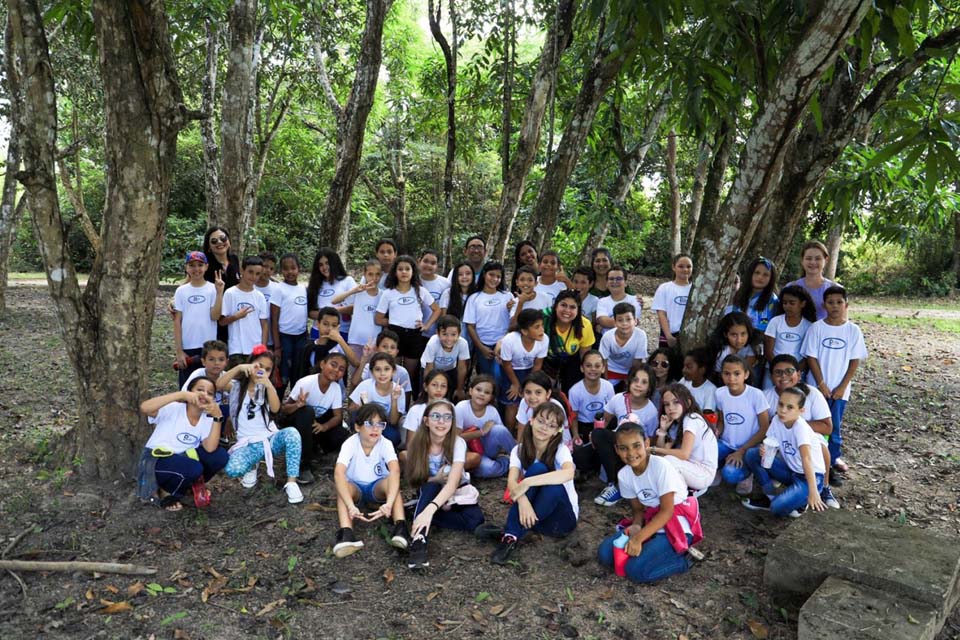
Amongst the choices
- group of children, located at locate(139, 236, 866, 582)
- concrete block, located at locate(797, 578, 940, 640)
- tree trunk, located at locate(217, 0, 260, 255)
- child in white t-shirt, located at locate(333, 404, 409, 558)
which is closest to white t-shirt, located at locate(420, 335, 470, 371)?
group of children, located at locate(139, 236, 866, 582)

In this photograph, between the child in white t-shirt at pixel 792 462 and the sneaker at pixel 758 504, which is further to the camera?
the sneaker at pixel 758 504

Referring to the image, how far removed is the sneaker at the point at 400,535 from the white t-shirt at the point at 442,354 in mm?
1566

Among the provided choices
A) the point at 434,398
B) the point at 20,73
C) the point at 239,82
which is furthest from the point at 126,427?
the point at 239,82

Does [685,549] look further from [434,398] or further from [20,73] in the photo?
[20,73]

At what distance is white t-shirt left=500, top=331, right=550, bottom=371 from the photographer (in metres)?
5.06

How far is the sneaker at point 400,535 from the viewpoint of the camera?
365 centimetres

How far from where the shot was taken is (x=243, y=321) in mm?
5180

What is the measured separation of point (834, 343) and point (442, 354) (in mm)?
2930

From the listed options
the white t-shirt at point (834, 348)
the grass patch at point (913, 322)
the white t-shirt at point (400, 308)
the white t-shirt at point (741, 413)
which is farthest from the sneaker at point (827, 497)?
the grass patch at point (913, 322)

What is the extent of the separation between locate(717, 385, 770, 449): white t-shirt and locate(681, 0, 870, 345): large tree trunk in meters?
0.52

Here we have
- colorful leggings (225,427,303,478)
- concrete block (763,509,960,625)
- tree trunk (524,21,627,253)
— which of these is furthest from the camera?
tree trunk (524,21,627,253)

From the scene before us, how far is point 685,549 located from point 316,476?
2598mm

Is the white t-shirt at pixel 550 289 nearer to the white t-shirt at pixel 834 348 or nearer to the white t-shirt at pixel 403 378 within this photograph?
the white t-shirt at pixel 403 378

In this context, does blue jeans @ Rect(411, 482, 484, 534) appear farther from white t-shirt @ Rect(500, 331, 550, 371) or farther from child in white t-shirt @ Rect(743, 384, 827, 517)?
child in white t-shirt @ Rect(743, 384, 827, 517)
